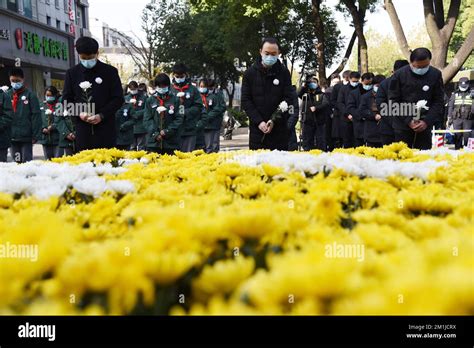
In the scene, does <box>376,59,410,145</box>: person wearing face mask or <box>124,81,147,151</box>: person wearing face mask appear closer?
<box>376,59,410,145</box>: person wearing face mask

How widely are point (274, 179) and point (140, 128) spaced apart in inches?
403

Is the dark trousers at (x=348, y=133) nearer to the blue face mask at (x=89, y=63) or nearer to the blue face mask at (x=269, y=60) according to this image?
the blue face mask at (x=269, y=60)

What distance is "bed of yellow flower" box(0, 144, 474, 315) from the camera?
897mm

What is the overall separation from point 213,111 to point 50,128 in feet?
12.0

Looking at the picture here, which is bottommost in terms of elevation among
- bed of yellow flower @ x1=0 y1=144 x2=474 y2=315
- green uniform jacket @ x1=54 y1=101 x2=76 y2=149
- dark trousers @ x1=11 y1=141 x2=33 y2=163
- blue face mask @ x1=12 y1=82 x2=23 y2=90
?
bed of yellow flower @ x1=0 y1=144 x2=474 y2=315

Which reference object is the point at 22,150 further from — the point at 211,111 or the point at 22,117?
the point at 211,111

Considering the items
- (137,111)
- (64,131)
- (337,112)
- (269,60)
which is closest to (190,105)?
(64,131)

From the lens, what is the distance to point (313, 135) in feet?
44.5

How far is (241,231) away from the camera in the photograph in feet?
4.00

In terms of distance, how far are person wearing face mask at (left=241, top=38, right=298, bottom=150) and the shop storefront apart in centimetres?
2281

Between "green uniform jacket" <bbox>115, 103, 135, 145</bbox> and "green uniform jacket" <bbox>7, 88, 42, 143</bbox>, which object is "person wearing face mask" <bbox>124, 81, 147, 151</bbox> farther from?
"green uniform jacket" <bbox>7, 88, 42, 143</bbox>

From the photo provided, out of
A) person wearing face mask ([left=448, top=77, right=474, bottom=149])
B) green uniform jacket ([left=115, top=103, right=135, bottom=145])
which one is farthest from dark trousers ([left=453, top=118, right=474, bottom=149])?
green uniform jacket ([left=115, top=103, right=135, bottom=145])
